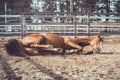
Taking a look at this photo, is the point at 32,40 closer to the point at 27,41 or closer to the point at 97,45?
the point at 27,41

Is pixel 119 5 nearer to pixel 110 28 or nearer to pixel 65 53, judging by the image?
pixel 110 28

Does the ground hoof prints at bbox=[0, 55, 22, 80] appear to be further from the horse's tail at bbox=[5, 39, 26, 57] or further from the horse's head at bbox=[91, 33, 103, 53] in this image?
the horse's head at bbox=[91, 33, 103, 53]

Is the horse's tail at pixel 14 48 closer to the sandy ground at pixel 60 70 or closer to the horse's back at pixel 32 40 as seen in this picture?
the horse's back at pixel 32 40

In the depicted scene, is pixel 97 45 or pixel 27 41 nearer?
pixel 27 41

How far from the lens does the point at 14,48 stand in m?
8.31

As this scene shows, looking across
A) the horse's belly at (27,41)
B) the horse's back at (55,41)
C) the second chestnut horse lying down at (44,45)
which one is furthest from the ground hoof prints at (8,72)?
the horse's back at (55,41)

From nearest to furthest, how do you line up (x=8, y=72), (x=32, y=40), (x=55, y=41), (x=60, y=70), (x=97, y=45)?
(x=8, y=72)
(x=60, y=70)
(x=32, y=40)
(x=55, y=41)
(x=97, y=45)

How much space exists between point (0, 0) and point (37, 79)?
26112 mm

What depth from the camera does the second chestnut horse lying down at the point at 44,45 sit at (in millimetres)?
8406

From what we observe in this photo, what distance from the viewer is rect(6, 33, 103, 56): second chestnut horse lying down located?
8406 mm

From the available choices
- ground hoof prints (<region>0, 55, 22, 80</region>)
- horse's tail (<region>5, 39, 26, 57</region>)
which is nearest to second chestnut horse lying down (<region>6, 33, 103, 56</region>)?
horse's tail (<region>5, 39, 26, 57</region>)

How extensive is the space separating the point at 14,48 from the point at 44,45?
2.77ft

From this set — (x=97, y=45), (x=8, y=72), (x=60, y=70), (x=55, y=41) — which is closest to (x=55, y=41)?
(x=55, y=41)

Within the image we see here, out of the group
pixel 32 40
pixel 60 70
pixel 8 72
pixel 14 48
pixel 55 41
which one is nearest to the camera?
pixel 8 72
